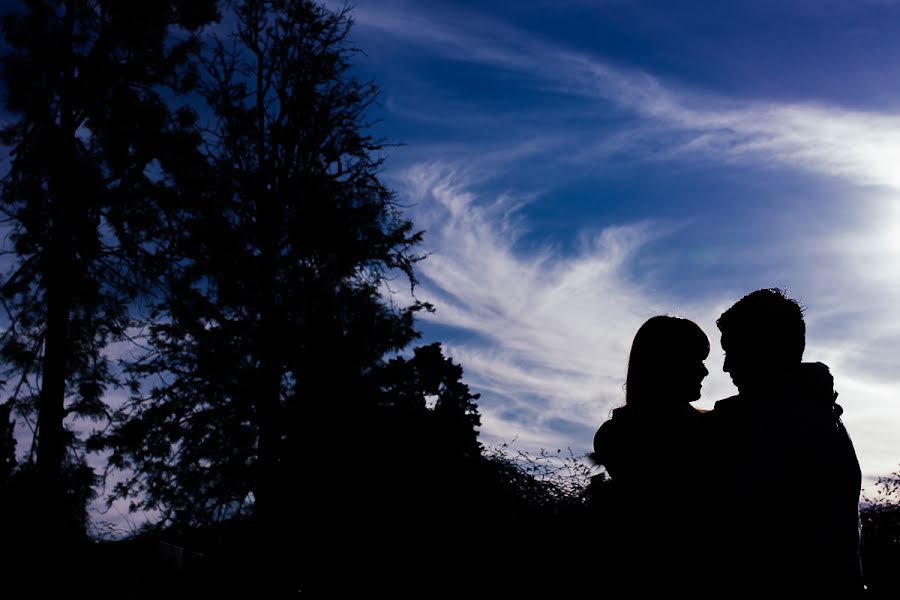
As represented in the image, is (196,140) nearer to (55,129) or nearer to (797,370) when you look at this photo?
(55,129)

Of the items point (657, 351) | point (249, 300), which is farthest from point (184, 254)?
point (657, 351)

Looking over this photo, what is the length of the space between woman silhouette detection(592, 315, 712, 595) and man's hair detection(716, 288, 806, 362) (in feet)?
0.74

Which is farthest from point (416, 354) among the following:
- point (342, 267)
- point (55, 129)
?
point (55, 129)

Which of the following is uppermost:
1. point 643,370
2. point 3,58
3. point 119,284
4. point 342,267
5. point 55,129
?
point 3,58

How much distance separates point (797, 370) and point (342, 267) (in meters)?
12.3

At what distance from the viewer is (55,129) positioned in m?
13.0

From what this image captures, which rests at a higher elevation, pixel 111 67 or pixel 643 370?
pixel 111 67

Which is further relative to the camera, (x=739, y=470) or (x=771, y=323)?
(x=771, y=323)

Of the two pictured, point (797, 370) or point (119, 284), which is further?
point (119, 284)

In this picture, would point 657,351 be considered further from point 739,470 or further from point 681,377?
point 739,470

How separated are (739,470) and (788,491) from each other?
0.66ft

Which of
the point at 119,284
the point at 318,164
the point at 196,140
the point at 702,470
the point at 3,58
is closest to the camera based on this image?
the point at 702,470

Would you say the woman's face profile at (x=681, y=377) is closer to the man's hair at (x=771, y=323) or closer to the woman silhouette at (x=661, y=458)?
the woman silhouette at (x=661, y=458)

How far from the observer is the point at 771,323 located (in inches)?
131
